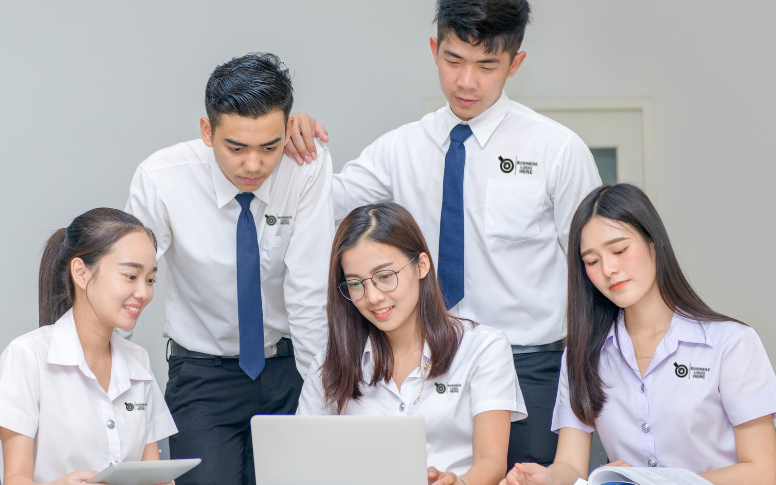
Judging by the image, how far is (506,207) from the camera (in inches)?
90.4

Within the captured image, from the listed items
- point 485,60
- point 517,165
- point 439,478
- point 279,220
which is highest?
point 485,60

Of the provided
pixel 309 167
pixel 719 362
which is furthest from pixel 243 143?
pixel 719 362

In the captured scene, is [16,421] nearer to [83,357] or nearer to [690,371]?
[83,357]

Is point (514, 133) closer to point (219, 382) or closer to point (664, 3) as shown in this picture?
point (219, 382)

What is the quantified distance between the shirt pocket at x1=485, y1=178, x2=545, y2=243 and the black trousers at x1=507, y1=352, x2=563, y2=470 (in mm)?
382

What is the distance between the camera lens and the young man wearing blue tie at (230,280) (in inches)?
88.7

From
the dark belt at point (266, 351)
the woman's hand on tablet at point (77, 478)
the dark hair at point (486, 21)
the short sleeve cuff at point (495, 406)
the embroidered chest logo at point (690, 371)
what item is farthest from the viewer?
the dark belt at point (266, 351)

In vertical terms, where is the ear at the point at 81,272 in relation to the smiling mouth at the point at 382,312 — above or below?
above

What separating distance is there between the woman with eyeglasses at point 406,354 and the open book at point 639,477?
43 centimetres

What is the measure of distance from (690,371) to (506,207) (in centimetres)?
75

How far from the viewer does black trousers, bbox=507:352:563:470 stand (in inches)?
85.8

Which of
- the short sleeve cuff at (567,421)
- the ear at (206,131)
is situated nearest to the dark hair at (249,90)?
the ear at (206,131)

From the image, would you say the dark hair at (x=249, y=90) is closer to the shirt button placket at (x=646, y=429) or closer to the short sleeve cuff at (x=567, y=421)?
the short sleeve cuff at (x=567, y=421)

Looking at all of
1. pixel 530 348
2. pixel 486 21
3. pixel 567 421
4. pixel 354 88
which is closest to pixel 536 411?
pixel 530 348
